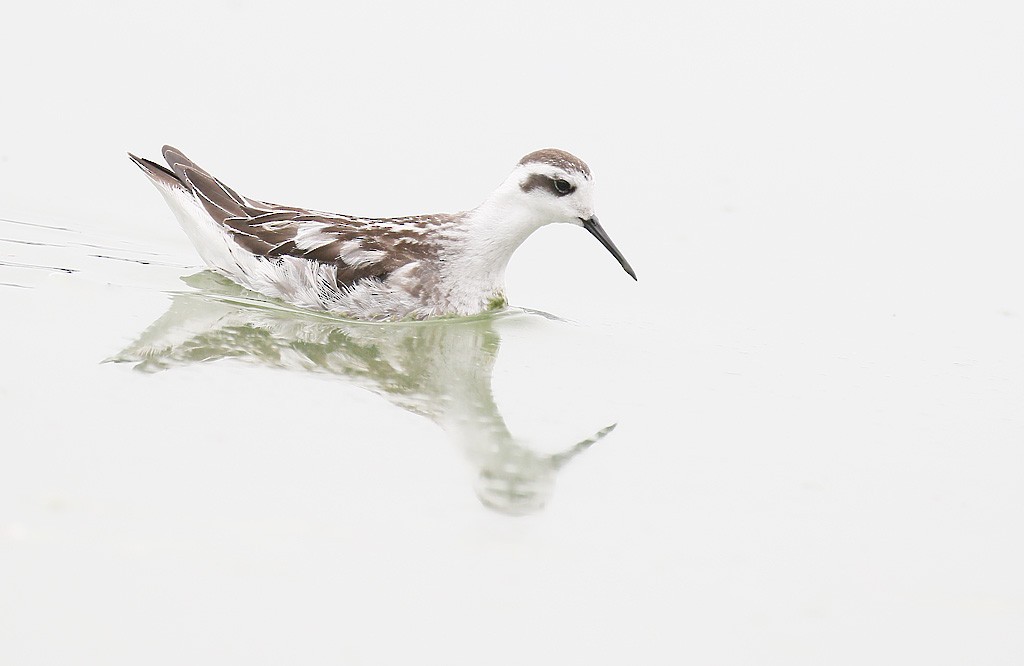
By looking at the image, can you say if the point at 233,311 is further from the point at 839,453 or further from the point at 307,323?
the point at 839,453

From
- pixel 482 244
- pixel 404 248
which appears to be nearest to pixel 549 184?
pixel 482 244

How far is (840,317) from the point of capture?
962 cm

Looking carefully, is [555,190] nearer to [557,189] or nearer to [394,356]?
[557,189]

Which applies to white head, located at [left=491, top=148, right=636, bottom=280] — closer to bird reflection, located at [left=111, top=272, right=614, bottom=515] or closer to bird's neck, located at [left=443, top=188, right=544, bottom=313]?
bird's neck, located at [left=443, top=188, right=544, bottom=313]

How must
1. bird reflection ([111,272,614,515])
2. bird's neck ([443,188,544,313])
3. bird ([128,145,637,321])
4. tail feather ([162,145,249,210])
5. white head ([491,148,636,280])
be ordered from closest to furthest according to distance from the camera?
bird reflection ([111,272,614,515]), white head ([491,148,636,280]), bird ([128,145,637,321]), bird's neck ([443,188,544,313]), tail feather ([162,145,249,210])

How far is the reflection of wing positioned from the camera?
930 centimetres

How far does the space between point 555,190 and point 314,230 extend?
1.77 m

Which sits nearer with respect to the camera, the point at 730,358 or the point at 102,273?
the point at 730,358

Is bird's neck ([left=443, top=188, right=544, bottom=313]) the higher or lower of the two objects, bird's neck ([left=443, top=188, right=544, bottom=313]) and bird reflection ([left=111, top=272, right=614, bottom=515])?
the higher

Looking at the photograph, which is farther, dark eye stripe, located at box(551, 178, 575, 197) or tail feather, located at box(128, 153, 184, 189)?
tail feather, located at box(128, 153, 184, 189)

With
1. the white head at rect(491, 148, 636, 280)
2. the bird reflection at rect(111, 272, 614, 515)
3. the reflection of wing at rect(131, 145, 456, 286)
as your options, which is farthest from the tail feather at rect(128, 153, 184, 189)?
the white head at rect(491, 148, 636, 280)

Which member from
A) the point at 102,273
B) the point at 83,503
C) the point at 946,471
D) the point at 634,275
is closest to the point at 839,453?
the point at 946,471

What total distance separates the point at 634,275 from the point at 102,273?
3774 mm

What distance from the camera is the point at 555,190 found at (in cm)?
913
